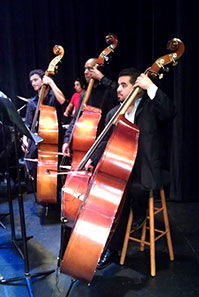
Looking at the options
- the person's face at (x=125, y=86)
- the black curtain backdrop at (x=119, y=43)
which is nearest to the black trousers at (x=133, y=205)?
the person's face at (x=125, y=86)

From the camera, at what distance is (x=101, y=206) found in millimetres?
1438

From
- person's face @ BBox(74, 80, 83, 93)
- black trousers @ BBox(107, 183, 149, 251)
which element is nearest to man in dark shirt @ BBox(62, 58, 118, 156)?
black trousers @ BBox(107, 183, 149, 251)

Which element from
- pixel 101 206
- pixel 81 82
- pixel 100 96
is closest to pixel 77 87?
pixel 81 82

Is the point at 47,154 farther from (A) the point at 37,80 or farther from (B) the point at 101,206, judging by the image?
(B) the point at 101,206

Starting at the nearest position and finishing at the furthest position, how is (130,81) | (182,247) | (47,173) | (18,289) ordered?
(18,289)
(130,81)
(182,247)
(47,173)

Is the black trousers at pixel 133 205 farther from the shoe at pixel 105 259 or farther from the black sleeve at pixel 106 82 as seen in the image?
the black sleeve at pixel 106 82

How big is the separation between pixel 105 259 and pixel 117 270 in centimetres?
11

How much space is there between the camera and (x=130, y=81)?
1.95 m

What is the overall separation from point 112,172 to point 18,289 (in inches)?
38.2

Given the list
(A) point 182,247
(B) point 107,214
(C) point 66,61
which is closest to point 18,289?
(B) point 107,214

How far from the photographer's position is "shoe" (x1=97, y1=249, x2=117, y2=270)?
1.98 metres

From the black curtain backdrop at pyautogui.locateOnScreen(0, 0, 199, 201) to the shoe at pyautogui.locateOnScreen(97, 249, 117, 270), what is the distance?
4.53 ft

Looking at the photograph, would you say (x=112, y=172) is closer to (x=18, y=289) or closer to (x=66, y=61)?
(x=18, y=289)

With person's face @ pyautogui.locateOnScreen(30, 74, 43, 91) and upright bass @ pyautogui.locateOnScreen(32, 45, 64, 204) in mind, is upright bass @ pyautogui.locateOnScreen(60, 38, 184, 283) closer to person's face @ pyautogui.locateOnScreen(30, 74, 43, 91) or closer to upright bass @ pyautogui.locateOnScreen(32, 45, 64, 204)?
upright bass @ pyautogui.locateOnScreen(32, 45, 64, 204)
